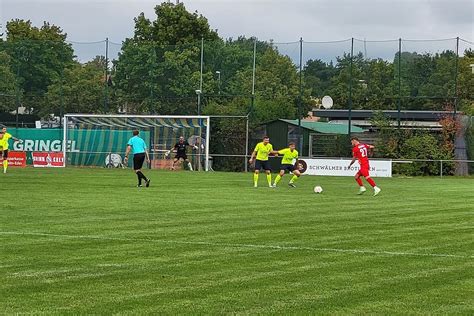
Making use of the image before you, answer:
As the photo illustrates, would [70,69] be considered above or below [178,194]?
above

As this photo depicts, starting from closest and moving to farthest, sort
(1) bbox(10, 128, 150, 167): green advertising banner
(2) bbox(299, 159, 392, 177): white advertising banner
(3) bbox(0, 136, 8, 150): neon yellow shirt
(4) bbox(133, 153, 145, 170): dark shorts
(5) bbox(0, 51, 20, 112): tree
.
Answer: (4) bbox(133, 153, 145, 170): dark shorts < (3) bbox(0, 136, 8, 150): neon yellow shirt < (2) bbox(299, 159, 392, 177): white advertising banner < (1) bbox(10, 128, 150, 167): green advertising banner < (5) bbox(0, 51, 20, 112): tree

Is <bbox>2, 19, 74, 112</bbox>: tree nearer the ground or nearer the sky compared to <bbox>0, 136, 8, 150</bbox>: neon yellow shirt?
nearer the sky

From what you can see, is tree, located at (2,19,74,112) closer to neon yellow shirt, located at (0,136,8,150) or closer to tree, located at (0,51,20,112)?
tree, located at (0,51,20,112)

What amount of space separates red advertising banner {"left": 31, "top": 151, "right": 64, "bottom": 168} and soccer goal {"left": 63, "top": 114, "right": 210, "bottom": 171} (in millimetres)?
430

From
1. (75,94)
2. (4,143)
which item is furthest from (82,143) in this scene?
(4,143)

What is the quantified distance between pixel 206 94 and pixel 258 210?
120ft

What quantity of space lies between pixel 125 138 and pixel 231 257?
4378cm

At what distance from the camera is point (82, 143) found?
56.9 metres

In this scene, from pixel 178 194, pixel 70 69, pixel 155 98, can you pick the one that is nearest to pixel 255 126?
pixel 155 98

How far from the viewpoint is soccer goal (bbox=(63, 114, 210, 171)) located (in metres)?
55.1

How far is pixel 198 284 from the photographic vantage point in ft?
34.8

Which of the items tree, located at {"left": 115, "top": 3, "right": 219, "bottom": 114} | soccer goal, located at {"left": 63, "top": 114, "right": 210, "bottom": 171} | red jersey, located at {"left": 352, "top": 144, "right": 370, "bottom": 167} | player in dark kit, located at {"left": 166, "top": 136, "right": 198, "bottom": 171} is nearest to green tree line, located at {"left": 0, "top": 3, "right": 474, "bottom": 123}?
tree, located at {"left": 115, "top": 3, "right": 219, "bottom": 114}

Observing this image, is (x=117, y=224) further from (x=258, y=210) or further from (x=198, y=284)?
(x=198, y=284)

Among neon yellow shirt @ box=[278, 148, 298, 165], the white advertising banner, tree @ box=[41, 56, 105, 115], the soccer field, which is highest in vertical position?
tree @ box=[41, 56, 105, 115]
